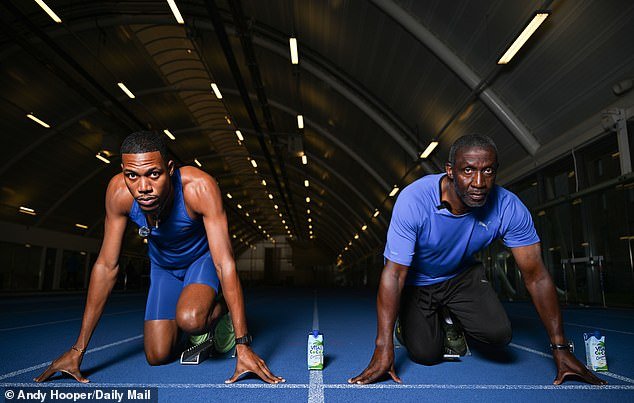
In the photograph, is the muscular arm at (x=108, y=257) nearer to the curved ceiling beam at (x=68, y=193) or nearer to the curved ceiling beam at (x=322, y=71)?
the curved ceiling beam at (x=322, y=71)

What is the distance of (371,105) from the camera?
1567 centimetres

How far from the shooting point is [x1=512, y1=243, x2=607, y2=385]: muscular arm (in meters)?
2.86

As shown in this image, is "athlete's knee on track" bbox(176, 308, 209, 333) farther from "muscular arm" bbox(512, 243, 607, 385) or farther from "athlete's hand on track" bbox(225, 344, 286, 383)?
"muscular arm" bbox(512, 243, 607, 385)

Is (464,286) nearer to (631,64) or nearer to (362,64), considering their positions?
(631,64)

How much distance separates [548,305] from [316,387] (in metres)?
1.69

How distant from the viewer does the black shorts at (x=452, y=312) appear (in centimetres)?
343

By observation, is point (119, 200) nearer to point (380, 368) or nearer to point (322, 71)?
point (380, 368)

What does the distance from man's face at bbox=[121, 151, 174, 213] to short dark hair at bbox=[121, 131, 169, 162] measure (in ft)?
0.09

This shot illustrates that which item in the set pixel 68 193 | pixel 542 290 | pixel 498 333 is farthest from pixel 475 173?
pixel 68 193

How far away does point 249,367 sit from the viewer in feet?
9.28

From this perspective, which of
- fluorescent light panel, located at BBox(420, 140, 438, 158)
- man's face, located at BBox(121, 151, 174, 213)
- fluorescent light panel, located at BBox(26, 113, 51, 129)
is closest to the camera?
man's face, located at BBox(121, 151, 174, 213)

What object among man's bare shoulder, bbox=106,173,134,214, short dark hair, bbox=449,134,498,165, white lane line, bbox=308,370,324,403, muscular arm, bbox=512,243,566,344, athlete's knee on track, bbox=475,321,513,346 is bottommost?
white lane line, bbox=308,370,324,403

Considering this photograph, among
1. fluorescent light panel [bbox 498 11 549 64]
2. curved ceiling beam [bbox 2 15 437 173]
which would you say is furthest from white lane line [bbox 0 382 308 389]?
curved ceiling beam [bbox 2 15 437 173]

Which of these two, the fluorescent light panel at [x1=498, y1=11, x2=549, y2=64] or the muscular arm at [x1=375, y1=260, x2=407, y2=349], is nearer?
the muscular arm at [x1=375, y1=260, x2=407, y2=349]
